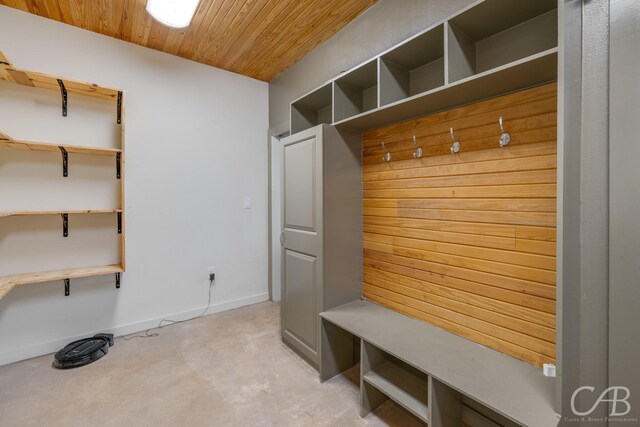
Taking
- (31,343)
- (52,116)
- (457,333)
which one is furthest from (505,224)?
(31,343)

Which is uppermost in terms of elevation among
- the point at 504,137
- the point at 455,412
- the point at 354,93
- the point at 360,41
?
the point at 360,41

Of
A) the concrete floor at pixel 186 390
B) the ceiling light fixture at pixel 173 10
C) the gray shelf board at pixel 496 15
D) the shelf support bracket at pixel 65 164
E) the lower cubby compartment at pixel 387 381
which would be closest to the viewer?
the gray shelf board at pixel 496 15

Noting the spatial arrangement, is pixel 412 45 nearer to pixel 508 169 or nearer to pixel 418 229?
pixel 508 169

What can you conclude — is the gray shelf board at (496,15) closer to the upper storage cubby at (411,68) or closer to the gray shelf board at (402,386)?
the upper storage cubby at (411,68)

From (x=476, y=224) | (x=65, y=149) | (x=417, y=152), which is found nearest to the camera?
(x=476, y=224)

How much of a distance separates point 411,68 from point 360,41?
64cm

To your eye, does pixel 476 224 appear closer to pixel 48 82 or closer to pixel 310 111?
pixel 310 111

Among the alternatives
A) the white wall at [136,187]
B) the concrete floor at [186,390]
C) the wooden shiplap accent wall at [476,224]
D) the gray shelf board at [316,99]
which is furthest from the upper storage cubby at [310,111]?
the concrete floor at [186,390]

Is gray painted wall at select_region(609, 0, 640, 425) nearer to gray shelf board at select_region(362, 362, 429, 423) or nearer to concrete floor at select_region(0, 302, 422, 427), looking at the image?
gray shelf board at select_region(362, 362, 429, 423)

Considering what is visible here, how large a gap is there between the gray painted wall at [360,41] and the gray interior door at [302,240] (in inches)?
30.6

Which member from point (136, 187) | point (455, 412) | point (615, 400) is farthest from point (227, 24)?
point (615, 400)

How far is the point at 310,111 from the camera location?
260cm

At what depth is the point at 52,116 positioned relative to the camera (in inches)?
91.4

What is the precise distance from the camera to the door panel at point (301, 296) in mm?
2098
